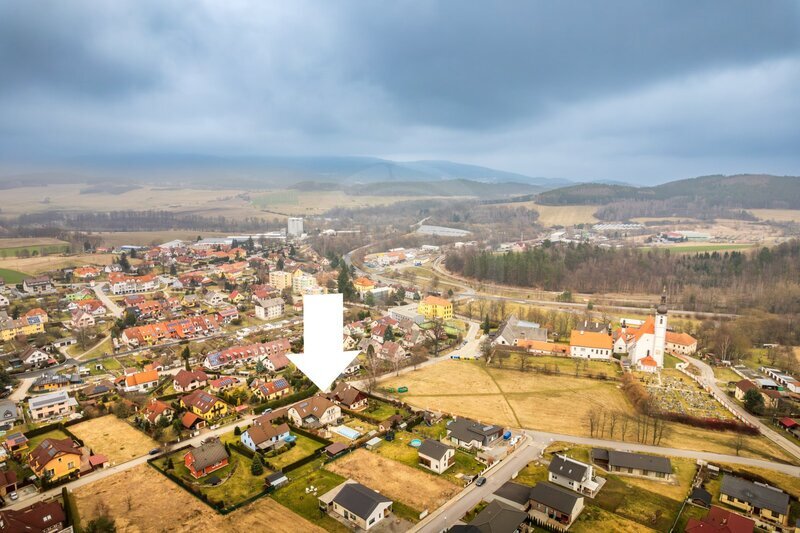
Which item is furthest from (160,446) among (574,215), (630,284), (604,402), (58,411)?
(574,215)

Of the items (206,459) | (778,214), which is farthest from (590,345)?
(778,214)

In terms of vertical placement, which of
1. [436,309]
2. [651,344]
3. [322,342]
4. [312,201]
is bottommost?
[436,309]

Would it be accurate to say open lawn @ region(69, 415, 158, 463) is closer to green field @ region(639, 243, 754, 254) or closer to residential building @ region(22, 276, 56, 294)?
residential building @ region(22, 276, 56, 294)

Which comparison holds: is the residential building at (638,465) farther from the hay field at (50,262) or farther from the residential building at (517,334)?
the hay field at (50,262)

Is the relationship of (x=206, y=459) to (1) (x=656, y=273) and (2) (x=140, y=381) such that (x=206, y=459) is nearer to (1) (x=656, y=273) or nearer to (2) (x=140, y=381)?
(2) (x=140, y=381)

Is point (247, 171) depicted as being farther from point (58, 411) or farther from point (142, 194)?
point (58, 411)

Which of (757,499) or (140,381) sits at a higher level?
(757,499)
